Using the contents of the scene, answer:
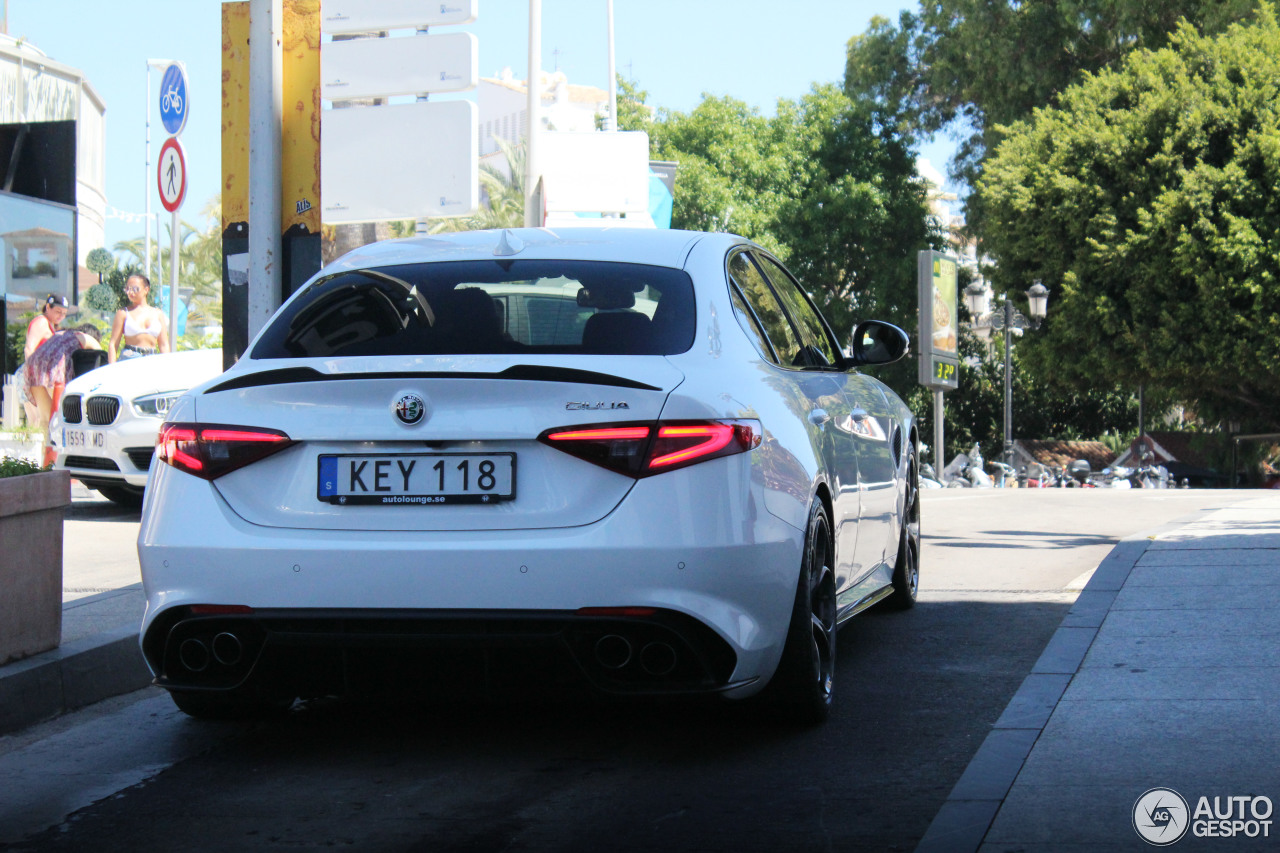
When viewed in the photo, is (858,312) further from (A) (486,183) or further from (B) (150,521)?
(B) (150,521)

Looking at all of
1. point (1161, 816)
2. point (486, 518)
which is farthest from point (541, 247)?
point (1161, 816)

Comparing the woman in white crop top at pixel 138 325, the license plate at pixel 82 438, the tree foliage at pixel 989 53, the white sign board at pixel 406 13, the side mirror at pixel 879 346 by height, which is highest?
the tree foliage at pixel 989 53

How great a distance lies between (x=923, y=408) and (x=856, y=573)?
40.2m

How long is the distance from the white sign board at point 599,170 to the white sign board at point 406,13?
5077mm

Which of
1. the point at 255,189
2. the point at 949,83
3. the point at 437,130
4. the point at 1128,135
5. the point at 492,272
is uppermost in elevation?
the point at 949,83

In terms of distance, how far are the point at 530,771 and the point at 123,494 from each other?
8.69 m

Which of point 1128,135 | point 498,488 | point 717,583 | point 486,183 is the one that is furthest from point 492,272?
point 486,183

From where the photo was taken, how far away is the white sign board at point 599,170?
2005 centimetres

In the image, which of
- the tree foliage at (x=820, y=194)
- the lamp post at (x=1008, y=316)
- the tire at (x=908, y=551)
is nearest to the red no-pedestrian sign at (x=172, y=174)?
the tire at (x=908, y=551)

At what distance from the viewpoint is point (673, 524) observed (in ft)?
12.8

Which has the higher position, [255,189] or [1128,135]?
[1128,135]

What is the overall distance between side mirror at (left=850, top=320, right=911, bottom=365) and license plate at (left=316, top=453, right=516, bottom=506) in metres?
2.23

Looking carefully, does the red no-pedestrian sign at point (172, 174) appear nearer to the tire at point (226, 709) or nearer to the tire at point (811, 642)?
the tire at point (226, 709)

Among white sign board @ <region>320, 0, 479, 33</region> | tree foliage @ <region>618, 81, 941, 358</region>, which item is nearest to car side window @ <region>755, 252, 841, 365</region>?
white sign board @ <region>320, 0, 479, 33</region>
